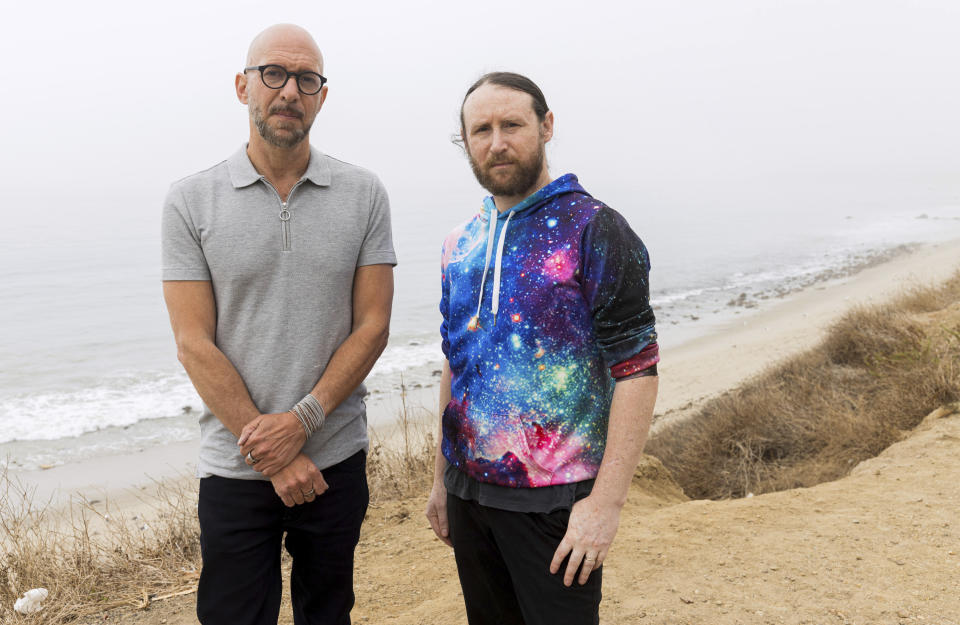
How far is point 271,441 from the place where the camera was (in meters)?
2.30

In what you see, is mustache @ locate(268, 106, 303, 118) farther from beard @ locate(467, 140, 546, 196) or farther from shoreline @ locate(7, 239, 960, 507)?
shoreline @ locate(7, 239, 960, 507)

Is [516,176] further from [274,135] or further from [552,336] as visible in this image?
[274,135]

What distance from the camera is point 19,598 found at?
4035mm

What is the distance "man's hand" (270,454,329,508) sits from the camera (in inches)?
93.0

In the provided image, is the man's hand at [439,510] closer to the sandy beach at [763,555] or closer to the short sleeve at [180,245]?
the short sleeve at [180,245]

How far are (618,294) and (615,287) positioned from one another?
0.02 meters

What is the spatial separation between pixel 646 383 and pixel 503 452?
467 mm

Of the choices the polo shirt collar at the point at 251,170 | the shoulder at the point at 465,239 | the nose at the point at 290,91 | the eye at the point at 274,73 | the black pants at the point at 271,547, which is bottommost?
the black pants at the point at 271,547

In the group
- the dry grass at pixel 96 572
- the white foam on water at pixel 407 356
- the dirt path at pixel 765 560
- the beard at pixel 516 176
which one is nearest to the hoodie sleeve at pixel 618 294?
the beard at pixel 516 176

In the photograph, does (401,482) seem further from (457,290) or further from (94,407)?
(94,407)

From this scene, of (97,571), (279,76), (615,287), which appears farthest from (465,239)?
(97,571)

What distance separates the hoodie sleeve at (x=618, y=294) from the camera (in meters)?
1.95

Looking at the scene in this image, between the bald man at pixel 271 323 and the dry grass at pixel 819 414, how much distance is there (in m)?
4.85

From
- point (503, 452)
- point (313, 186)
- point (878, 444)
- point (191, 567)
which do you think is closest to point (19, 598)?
point (191, 567)
